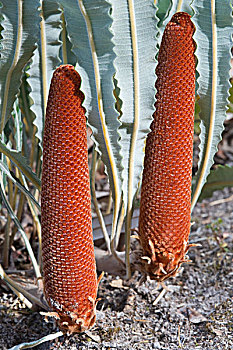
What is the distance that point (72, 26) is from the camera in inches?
32.5

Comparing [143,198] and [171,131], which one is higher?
[171,131]

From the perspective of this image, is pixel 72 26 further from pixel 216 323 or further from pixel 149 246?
pixel 216 323

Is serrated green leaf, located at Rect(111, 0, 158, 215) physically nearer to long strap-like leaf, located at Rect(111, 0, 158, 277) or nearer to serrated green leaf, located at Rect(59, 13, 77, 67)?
long strap-like leaf, located at Rect(111, 0, 158, 277)

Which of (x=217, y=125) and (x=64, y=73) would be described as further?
(x=217, y=125)

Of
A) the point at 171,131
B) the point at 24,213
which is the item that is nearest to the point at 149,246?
the point at 171,131

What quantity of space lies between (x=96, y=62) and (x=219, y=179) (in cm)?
61

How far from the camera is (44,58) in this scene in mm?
972

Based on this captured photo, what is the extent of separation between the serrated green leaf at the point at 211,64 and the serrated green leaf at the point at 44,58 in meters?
0.30

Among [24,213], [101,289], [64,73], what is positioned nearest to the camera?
[64,73]

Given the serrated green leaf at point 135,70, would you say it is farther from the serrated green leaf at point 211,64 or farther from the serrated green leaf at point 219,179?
the serrated green leaf at point 219,179

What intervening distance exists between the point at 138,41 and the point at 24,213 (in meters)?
0.88

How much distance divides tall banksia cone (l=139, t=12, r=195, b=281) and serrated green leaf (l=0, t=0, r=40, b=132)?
0.27 meters

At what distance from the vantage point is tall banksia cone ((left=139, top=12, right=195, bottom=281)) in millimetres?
889

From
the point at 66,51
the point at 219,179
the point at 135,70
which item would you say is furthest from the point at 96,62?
the point at 219,179
